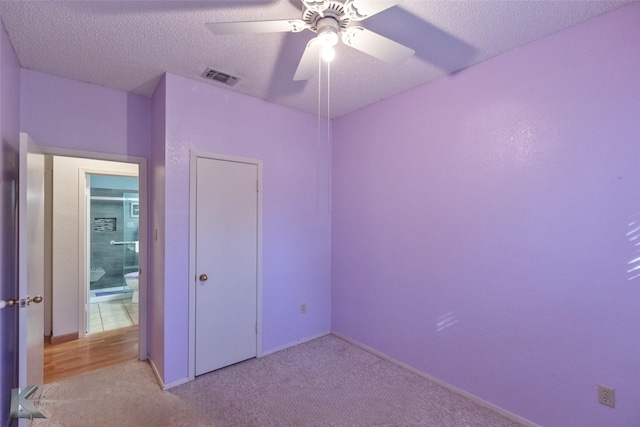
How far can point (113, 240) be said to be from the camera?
18.4ft

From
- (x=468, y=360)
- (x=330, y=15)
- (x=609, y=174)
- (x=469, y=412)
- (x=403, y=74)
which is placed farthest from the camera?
(x=403, y=74)

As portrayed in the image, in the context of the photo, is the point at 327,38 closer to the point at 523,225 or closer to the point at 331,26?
the point at 331,26

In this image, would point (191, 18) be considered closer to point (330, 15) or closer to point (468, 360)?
point (330, 15)

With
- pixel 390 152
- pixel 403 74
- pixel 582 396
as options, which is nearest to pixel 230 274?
pixel 390 152

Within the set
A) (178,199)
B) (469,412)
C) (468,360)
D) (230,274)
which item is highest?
(178,199)

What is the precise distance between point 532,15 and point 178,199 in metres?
2.74

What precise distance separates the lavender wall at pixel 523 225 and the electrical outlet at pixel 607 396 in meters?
0.03

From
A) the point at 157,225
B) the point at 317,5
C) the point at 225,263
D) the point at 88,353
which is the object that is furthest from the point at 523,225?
the point at 88,353

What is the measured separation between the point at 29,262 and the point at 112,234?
4.34 meters

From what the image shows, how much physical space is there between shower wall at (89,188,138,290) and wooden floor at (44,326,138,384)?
2374 mm

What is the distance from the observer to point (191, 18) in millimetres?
1751

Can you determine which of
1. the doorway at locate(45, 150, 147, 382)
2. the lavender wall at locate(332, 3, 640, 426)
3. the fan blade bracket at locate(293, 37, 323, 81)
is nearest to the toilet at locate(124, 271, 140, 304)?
the doorway at locate(45, 150, 147, 382)

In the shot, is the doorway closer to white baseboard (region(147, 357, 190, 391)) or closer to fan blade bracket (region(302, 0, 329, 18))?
white baseboard (region(147, 357, 190, 391))

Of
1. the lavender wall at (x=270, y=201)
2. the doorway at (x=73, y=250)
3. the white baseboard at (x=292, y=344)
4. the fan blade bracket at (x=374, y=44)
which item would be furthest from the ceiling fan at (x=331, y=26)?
the white baseboard at (x=292, y=344)
